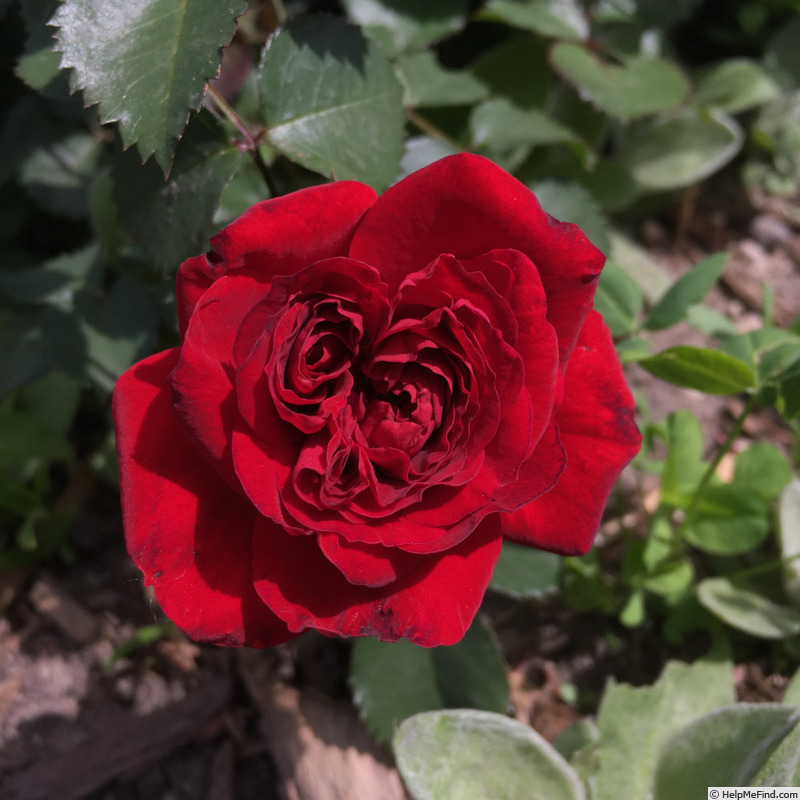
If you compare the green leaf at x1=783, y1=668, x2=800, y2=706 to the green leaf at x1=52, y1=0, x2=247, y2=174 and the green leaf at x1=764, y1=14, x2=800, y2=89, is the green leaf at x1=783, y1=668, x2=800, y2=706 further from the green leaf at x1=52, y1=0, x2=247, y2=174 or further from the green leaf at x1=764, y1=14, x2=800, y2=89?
the green leaf at x1=764, y1=14, x2=800, y2=89

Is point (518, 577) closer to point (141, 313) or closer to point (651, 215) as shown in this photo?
point (141, 313)

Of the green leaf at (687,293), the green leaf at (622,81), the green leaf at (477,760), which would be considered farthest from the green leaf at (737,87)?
the green leaf at (477,760)

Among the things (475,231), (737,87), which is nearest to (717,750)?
(475,231)

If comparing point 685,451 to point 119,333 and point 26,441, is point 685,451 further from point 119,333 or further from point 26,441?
point 26,441

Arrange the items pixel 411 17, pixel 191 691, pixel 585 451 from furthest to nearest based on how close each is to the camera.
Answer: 1. pixel 411 17
2. pixel 191 691
3. pixel 585 451

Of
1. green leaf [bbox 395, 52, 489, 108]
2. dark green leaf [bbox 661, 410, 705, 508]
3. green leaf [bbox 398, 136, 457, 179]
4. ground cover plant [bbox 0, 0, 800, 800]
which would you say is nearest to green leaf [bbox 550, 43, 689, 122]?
ground cover plant [bbox 0, 0, 800, 800]
